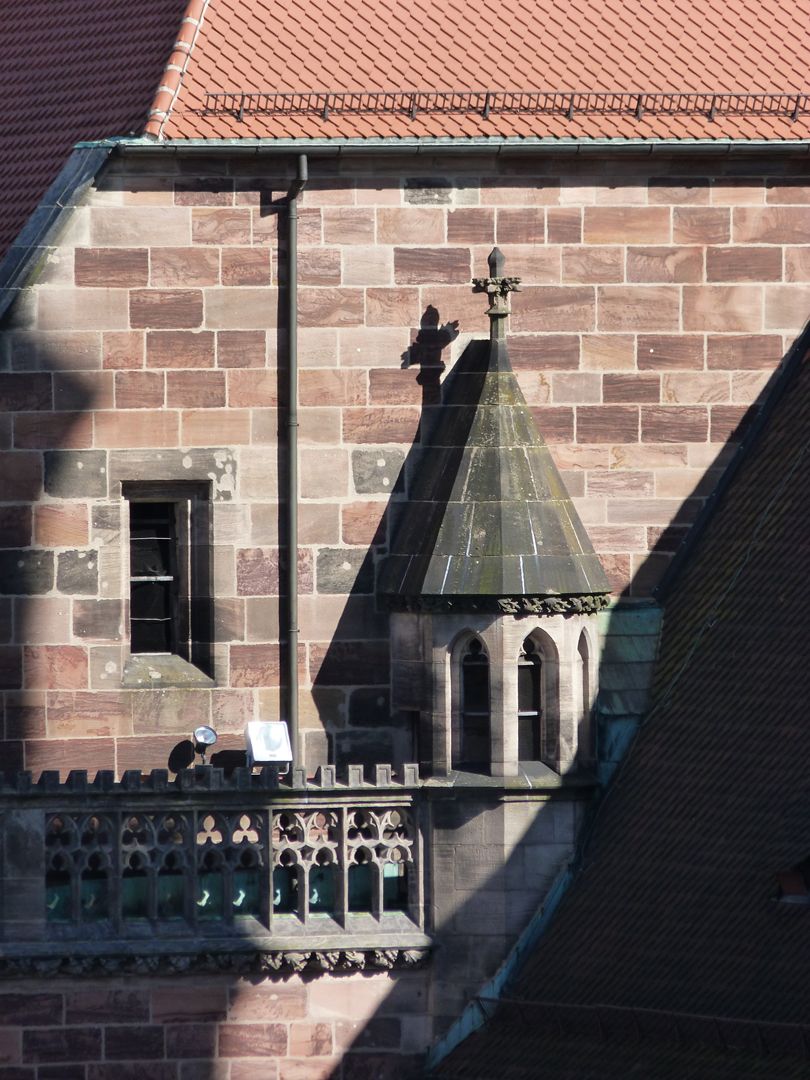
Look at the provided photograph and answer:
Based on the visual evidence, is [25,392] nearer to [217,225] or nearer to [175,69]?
[217,225]

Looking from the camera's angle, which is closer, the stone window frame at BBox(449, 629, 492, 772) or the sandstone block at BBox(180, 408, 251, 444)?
the stone window frame at BBox(449, 629, 492, 772)

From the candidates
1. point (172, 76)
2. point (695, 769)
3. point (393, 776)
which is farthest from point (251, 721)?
point (172, 76)

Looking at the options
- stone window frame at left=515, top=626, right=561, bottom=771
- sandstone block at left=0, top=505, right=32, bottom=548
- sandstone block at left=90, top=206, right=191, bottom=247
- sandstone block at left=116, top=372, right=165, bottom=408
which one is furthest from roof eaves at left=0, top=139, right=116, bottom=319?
stone window frame at left=515, top=626, right=561, bottom=771

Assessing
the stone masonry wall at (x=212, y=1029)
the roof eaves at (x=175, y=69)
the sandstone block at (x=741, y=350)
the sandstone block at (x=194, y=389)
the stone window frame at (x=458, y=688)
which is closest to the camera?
the stone masonry wall at (x=212, y=1029)

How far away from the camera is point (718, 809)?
20531 millimetres

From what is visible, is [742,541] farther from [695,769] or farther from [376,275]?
[376,275]

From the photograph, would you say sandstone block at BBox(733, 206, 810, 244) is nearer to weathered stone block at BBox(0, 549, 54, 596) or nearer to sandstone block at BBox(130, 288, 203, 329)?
sandstone block at BBox(130, 288, 203, 329)

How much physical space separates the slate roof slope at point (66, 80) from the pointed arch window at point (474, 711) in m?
4.52

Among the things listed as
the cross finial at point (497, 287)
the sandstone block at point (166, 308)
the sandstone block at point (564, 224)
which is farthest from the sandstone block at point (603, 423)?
the sandstone block at point (166, 308)

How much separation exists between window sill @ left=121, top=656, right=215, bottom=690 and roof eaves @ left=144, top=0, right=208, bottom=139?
12.6ft

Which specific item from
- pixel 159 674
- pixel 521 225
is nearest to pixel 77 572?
pixel 159 674

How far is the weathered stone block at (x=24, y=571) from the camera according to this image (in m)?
21.5

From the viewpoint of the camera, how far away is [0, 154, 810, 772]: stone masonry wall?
21531 mm

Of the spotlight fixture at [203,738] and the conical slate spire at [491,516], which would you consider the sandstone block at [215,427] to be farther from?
the spotlight fixture at [203,738]
